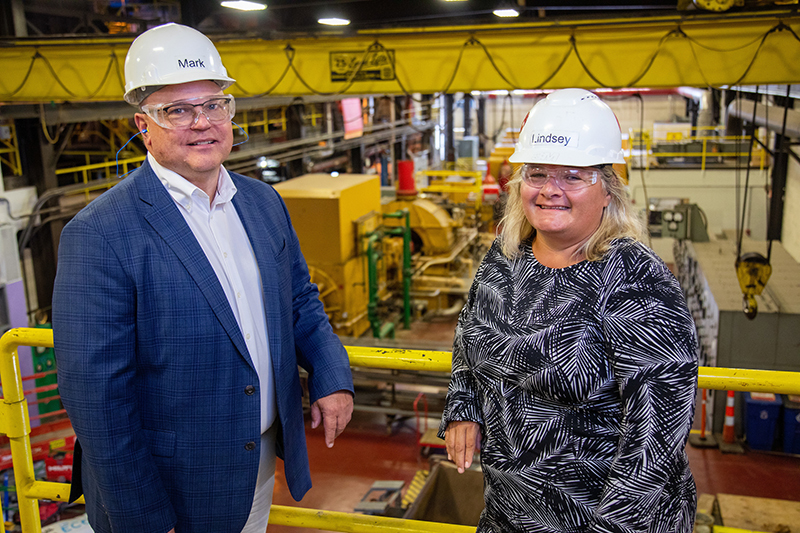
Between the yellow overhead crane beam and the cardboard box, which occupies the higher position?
the yellow overhead crane beam

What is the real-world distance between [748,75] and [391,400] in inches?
213

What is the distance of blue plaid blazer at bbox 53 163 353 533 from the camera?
148 centimetres

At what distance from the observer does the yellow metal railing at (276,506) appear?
1998mm

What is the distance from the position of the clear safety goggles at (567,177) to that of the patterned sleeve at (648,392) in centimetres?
26

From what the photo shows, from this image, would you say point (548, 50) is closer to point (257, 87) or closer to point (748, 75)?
point (748, 75)

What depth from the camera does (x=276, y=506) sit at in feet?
6.92

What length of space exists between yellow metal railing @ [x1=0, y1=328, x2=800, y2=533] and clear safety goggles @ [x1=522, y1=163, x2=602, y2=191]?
65 cm

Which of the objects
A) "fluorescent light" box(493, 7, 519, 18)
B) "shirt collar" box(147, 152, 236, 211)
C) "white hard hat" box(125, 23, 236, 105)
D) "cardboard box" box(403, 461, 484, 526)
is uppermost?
"fluorescent light" box(493, 7, 519, 18)

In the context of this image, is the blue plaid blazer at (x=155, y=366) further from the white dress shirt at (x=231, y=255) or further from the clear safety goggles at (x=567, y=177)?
the clear safety goggles at (x=567, y=177)

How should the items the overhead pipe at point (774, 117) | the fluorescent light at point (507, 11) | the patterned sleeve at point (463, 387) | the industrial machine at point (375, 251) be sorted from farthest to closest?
1. the industrial machine at point (375, 251)
2. the overhead pipe at point (774, 117)
3. the fluorescent light at point (507, 11)
4. the patterned sleeve at point (463, 387)

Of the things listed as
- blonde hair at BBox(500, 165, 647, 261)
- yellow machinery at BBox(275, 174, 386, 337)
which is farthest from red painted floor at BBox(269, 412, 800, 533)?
blonde hair at BBox(500, 165, 647, 261)

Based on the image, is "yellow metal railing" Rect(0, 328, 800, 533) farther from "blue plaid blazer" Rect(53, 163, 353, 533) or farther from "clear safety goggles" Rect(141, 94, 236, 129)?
"clear safety goggles" Rect(141, 94, 236, 129)

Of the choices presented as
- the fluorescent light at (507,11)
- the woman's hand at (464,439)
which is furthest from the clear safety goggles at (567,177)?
the fluorescent light at (507,11)

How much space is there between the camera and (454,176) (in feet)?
55.2
